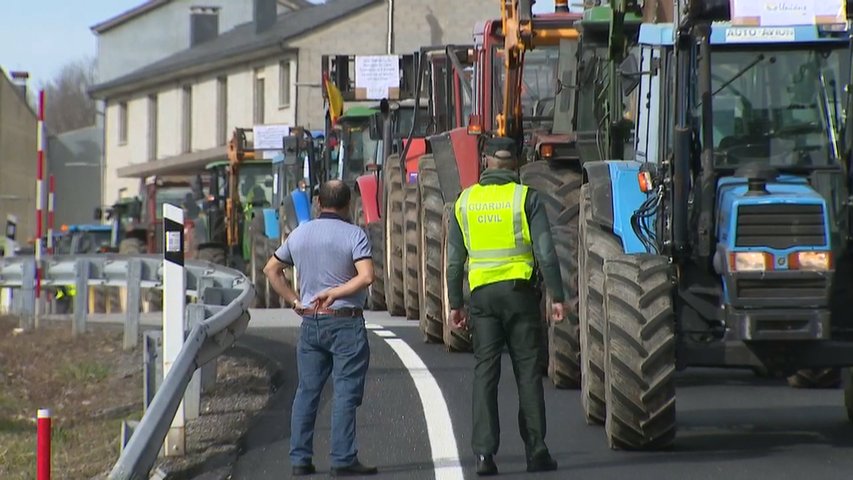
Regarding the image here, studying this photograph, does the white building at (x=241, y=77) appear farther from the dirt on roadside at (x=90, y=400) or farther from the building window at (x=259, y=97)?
the dirt on roadside at (x=90, y=400)

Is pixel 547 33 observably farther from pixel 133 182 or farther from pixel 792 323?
pixel 133 182

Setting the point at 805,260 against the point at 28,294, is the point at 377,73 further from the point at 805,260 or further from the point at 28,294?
the point at 805,260

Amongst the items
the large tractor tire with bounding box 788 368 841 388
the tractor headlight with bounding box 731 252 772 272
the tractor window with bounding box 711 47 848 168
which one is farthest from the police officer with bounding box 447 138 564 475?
the large tractor tire with bounding box 788 368 841 388

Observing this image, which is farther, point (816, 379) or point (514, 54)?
point (514, 54)

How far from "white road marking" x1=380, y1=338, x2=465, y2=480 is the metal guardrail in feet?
4.84

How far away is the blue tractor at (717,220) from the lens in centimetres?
1055

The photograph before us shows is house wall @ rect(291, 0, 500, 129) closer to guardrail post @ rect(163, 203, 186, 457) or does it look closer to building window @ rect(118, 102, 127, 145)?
building window @ rect(118, 102, 127, 145)

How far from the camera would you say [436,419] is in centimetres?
1226

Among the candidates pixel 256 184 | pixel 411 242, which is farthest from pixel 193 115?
pixel 411 242

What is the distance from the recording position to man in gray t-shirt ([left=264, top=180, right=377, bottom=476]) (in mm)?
10383

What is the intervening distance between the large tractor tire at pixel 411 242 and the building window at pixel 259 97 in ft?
128

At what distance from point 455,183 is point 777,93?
20.8 ft

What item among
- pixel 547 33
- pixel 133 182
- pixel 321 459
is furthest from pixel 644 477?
pixel 133 182

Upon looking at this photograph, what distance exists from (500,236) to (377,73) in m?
22.4
